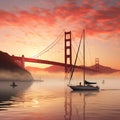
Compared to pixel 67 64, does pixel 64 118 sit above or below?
below

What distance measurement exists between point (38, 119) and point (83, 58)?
53086 mm

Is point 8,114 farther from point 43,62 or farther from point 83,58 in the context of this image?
point 43,62

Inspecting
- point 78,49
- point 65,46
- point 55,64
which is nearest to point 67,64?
point 55,64

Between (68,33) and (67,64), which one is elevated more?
(68,33)

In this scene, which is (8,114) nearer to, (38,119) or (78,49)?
(38,119)

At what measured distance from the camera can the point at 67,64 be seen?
12738cm

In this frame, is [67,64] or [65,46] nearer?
[67,64]

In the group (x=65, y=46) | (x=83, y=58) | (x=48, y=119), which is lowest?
(x=48, y=119)

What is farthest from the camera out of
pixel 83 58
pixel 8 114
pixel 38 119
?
pixel 83 58

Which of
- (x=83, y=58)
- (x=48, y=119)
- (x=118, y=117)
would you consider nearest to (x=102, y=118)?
(x=118, y=117)

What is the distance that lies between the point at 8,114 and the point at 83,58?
1977 inches

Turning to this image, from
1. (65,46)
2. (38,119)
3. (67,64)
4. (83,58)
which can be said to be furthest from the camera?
(65,46)

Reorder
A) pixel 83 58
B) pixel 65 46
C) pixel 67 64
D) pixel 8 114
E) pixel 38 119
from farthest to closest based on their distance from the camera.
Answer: pixel 65 46 < pixel 67 64 < pixel 83 58 < pixel 8 114 < pixel 38 119

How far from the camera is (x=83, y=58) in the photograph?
79.1 meters
